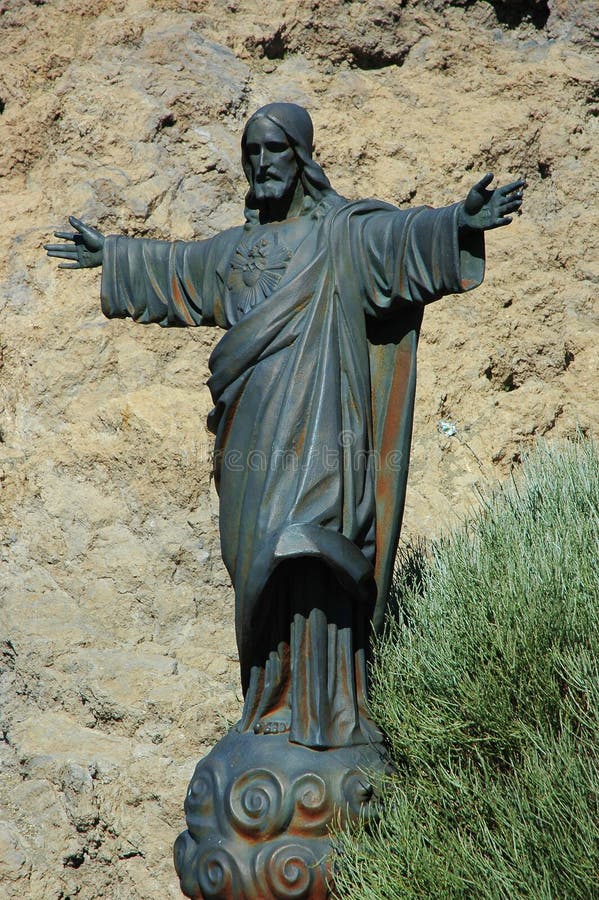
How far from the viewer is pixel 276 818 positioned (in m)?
4.18

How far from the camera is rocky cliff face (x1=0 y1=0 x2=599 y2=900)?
19.7 feet

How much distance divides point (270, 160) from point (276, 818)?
2.37m

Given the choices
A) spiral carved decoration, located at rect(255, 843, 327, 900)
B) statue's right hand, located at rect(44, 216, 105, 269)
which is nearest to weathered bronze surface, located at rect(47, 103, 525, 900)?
spiral carved decoration, located at rect(255, 843, 327, 900)

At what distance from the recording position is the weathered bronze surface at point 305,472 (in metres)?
4.20

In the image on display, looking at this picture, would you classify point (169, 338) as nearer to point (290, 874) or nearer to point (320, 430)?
point (320, 430)

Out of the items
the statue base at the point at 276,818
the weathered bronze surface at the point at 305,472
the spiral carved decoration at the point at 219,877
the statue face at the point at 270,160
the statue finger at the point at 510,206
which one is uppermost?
the statue finger at the point at 510,206

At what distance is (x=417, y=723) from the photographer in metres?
4.49

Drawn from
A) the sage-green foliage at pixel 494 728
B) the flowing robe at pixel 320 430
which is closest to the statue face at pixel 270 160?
the flowing robe at pixel 320 430

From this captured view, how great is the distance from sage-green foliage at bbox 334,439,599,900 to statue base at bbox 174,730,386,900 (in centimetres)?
10

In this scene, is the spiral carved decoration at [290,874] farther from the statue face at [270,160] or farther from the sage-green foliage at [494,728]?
the statue face at [270,160]

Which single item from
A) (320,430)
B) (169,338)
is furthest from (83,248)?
(169,338)

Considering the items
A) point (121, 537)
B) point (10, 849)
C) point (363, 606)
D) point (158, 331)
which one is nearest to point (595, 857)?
point (363, 606)

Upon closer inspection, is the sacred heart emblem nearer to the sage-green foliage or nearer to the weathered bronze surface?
the weathered bronze surface

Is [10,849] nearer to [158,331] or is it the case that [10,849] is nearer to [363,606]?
[363,606]
